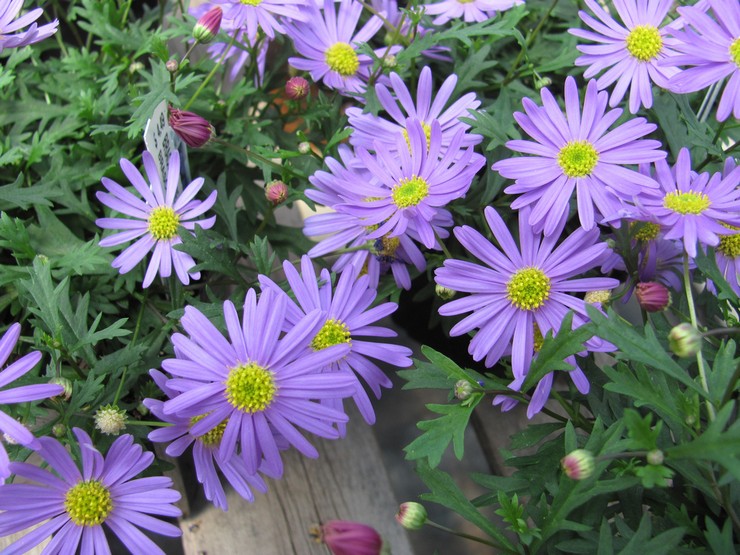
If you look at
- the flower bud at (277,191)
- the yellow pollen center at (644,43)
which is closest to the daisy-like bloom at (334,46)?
the flower bud at (277,191)

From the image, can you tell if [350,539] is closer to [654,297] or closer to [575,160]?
[654,297]

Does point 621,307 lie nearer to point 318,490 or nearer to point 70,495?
point 318,490

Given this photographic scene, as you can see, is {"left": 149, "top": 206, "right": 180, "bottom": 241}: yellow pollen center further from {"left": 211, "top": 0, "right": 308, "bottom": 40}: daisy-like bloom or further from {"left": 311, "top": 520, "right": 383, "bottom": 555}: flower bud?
{"left": 311, "top": 520, "right": 383, "bottom": 555}: flower bud

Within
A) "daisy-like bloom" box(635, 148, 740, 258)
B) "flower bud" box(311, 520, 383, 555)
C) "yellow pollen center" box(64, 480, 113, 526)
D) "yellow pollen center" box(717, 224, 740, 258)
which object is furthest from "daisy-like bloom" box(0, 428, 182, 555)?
"yellow pollen center" box(717, 224, 740, 258)

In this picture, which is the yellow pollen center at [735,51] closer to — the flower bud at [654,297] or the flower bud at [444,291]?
the flower bud at [654,297]

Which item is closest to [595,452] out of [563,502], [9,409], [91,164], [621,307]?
[563,502]

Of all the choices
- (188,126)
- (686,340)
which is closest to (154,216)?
Result: (188,126)
